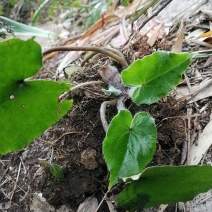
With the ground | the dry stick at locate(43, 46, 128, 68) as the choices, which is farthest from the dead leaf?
the dry stick at locate(43, 46, 128, 68)

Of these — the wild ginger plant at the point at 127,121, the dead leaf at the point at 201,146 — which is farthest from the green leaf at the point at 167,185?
the dead leaf at the point at 201,146

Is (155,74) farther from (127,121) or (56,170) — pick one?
(56,170)

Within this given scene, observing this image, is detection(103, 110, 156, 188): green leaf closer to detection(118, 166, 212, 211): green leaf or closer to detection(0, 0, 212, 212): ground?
detection(118, 166, 212, 211): green leaf

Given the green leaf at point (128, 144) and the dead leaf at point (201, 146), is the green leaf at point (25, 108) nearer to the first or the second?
the green leaf at point (128, 144)

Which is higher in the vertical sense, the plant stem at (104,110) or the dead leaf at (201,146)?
the plant stem at (104,110)

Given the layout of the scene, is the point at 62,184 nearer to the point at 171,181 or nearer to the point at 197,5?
the point at 171,181

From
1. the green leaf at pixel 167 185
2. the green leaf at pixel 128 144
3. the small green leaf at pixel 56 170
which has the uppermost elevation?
the green leaf at pixel 128 144

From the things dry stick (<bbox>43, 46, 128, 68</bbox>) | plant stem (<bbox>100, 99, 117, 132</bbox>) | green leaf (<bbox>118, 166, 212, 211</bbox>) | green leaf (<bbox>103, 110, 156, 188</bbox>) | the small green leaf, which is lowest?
the small green leaf
